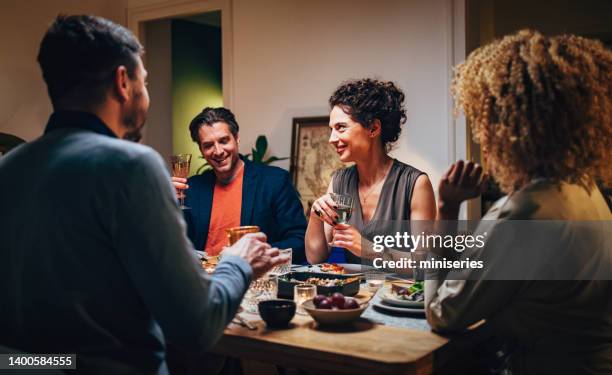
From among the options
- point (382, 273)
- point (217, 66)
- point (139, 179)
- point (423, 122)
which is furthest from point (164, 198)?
point (217, 66)

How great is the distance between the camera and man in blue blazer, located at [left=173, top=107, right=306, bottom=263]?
316cm

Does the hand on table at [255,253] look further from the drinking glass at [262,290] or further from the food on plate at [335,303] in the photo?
the drinking glass at [262,290]

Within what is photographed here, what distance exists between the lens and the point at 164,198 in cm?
118

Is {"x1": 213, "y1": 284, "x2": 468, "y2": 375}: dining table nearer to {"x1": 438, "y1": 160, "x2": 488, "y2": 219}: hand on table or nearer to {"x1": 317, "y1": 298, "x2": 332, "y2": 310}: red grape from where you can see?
{"x1": 317, "y1": 298, "x2": 332, "y2": 310}: red grape

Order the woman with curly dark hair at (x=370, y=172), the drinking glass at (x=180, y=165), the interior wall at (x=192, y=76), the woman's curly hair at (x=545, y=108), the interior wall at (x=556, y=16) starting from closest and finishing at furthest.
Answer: the woman's curly hair at (x=545, y=108)
the woman with curly dark hair at (x=370, y=172)
the drinking glass at (x=180, y=165)
the interior wall at (x=556, y=16)
the interior wall at (x=192, y=76)

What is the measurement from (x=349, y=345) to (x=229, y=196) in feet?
6.44

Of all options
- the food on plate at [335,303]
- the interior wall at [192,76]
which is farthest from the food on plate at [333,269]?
the interior wall at [192,76]

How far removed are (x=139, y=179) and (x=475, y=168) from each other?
88 centimetres

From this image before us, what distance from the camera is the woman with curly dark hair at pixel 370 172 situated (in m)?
2.65

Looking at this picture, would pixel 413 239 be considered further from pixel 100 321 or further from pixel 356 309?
pixel 100 321

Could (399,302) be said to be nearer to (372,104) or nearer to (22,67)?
(372,104)

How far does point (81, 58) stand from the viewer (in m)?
1.24

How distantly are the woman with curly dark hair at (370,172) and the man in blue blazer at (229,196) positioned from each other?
475 mm

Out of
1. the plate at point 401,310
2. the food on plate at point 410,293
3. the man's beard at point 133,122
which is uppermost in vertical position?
the man's beard at point 133,122
